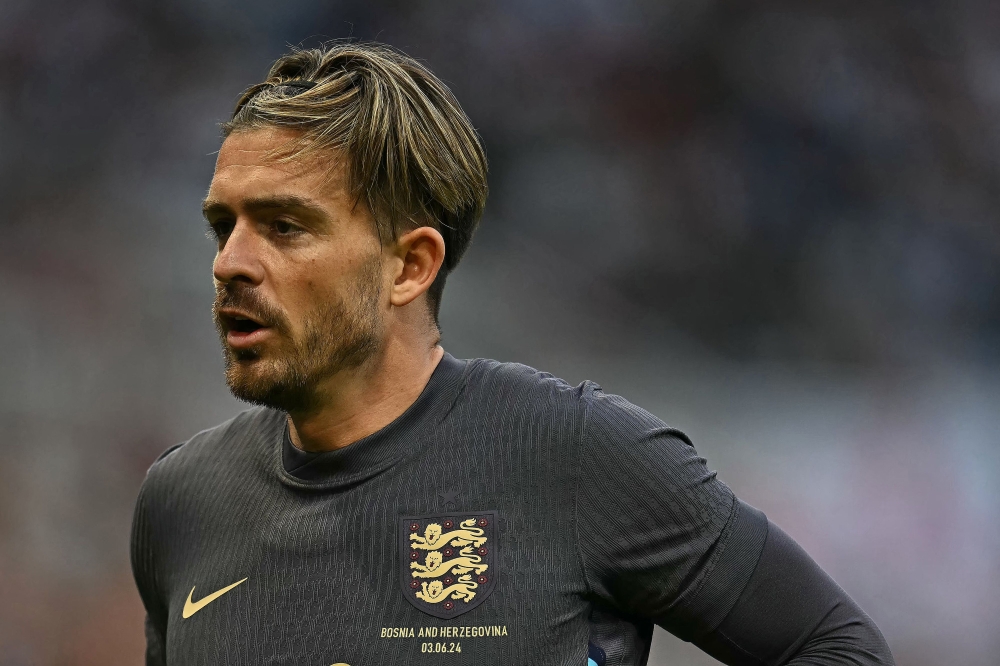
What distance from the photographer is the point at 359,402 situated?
6.78 ft

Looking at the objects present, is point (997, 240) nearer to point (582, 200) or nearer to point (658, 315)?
point (658, 315)

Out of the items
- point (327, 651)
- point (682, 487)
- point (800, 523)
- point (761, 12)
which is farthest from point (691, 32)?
point (327, 651)

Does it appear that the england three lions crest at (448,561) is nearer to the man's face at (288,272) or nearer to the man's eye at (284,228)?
the man's face at (288,272)

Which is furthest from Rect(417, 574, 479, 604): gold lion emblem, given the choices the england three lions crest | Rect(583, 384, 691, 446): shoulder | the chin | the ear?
the ear

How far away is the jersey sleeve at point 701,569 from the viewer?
187 centimetres

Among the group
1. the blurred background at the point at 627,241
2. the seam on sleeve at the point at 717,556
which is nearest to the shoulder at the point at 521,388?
the seam on sleeve at the point at 717,556

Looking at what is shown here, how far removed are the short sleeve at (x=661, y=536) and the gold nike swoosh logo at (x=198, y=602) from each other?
25.8 inches

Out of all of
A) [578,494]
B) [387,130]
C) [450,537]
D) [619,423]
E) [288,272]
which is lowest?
[450,537]

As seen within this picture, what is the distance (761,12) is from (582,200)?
1199 millimetres

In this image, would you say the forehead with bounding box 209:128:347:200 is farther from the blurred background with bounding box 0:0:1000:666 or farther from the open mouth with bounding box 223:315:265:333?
the blurred background with bounding box 0:0:1000:666

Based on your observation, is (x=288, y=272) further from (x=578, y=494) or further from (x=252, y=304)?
(x=578, y=494)

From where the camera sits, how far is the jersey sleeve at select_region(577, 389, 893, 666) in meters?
1.87

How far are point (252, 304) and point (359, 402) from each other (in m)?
0.28

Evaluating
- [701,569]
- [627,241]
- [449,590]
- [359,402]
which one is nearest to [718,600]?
[701,569]
